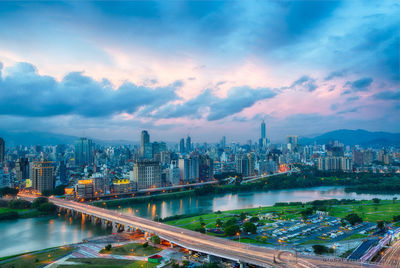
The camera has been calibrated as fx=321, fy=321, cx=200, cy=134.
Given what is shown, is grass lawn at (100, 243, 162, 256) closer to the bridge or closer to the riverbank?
the bridge

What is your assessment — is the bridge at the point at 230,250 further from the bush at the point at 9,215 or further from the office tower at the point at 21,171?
the office tower at the point at 21,171

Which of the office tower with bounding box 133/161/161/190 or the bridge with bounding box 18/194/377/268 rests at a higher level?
the office tower with bounding box 133/161/161/190

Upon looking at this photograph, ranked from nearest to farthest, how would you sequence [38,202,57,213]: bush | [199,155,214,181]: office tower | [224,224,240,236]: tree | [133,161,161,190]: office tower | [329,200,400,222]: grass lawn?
1. [224,224,240,236]: tree
2. [329,200,400,222]: grass lawn
3. [38,202,57,213]: bush
4. [133,161,161,190]: office tower
5. [199,155,214,181]: office tower

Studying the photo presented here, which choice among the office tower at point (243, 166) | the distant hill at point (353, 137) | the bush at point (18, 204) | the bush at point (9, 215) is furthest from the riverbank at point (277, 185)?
the distant hill at point (353, 137)

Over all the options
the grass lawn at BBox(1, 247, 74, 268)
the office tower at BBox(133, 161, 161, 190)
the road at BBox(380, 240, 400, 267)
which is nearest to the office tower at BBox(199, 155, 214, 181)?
the office tower at BBox(133, 161, 161, 190)

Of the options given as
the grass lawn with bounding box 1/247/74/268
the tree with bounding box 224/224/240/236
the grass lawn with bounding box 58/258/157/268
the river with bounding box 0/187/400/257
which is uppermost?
the tree with bounding box 224/224/240/236

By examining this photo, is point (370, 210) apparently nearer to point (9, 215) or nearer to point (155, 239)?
point (155, 239)
